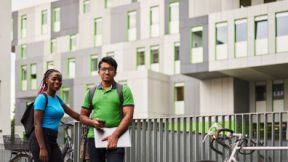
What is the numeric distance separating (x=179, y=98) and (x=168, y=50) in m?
3.68

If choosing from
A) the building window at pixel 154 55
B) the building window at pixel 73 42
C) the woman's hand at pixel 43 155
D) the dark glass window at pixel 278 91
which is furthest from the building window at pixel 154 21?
the woman's hand at pixel 43 155

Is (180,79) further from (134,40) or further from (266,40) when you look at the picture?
(266,40)

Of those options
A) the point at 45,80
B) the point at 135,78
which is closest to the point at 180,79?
the point at 135,78

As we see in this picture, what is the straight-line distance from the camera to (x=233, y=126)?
989 cm

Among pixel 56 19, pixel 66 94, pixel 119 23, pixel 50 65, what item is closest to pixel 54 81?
pixel 119 23

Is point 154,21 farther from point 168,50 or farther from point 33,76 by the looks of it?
point 33,76

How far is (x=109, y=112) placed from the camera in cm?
699

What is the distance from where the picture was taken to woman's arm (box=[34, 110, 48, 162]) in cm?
699

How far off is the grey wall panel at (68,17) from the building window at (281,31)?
77.4 feet

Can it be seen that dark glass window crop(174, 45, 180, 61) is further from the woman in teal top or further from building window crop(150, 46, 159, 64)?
the woman in teal top

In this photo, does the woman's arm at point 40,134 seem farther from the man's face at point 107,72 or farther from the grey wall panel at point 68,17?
the grey wall panel at point 68,17

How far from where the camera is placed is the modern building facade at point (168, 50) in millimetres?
37031

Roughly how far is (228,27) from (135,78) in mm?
9416

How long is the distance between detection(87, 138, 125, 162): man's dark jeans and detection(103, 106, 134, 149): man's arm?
0.09 m
